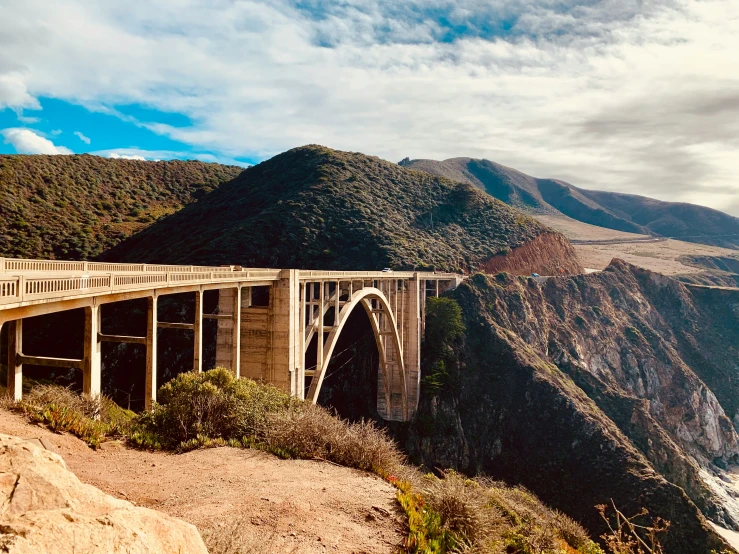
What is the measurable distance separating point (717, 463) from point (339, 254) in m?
51.2

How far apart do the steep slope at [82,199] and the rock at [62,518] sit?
51.1m

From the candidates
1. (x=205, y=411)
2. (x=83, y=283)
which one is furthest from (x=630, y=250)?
(x=83, y=283)

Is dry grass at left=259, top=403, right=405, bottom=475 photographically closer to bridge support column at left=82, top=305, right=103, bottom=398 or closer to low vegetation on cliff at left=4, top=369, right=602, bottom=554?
low vegetation on cliff at left=4, top=369, right=602, bottom=554

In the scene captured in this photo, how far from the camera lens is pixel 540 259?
69375 mm

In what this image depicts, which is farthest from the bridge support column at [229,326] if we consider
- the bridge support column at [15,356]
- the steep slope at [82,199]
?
the steep slope at [82,199]

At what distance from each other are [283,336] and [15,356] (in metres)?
10.3

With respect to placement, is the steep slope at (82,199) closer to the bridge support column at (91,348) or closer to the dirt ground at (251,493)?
the bridge support column at (91,348)

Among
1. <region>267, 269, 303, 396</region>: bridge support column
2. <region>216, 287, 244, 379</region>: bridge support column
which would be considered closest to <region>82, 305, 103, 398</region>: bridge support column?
<region>216, 287, 244, 379</region>: bridge support column

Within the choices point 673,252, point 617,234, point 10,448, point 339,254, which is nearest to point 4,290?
point 10,448

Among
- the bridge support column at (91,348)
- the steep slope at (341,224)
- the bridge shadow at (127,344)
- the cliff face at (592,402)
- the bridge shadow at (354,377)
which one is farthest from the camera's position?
the steep slope at (341,224)

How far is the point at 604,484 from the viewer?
110 ft

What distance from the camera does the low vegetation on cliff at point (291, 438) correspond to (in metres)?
8.30

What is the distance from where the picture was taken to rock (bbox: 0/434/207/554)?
10.5 ft

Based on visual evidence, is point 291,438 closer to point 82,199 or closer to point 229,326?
point 229,326
